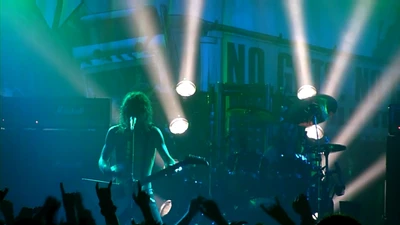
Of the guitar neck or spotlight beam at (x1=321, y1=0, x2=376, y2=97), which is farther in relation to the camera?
spotlight beam at (x1=321, y1=0, x2=376, y2=97)

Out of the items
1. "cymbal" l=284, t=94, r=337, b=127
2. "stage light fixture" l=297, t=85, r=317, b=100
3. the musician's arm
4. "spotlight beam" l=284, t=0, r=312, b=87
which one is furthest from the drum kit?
"spotlight beam" l=284, t=0, r=312, b=87

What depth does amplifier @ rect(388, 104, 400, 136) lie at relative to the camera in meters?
5.93

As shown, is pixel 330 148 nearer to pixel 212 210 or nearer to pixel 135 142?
pixel 135 142

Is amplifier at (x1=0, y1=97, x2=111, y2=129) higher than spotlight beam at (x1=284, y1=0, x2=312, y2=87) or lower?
lower

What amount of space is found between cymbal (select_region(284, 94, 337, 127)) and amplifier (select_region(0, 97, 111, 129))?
7.83 feet

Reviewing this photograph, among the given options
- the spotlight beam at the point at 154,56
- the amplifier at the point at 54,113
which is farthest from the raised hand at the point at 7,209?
the spotlight beam at the point at 154,56

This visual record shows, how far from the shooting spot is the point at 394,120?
595 centimetres

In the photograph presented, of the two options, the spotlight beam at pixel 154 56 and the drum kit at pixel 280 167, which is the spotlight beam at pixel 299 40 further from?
the drum kit at pixel 280 167

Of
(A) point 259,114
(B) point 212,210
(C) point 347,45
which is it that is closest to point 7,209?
(B) point 212,210

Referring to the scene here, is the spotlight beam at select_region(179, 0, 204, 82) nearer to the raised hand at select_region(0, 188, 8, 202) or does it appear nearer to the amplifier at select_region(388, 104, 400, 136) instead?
the amplifier at select_region(388, 104, 400, 136)

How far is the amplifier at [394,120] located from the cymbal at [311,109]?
4.14ft

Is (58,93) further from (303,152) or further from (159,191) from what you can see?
(303,152)

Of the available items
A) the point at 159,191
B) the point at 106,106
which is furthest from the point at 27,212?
the point at 159,191

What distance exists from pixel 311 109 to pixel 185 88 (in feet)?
5.46
